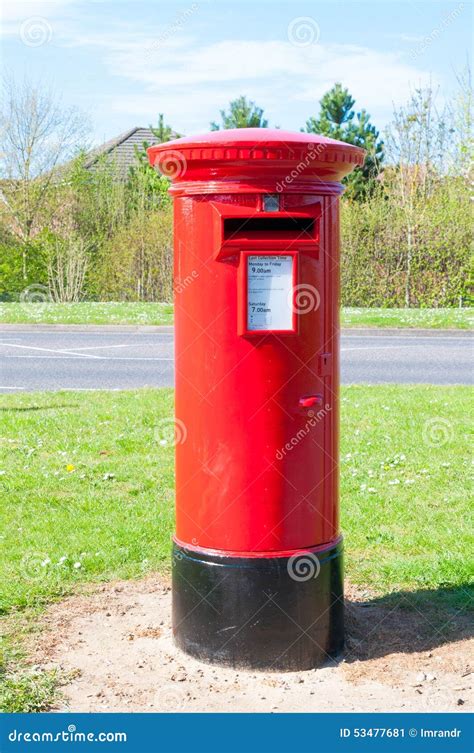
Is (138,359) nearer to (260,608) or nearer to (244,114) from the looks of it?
(260,608)

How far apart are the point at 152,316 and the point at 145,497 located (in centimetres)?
1234

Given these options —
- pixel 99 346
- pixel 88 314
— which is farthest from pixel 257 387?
pixel 88 314

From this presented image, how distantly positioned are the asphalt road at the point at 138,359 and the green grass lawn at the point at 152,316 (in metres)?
0.49

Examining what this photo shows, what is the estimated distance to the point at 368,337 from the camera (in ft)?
52.0

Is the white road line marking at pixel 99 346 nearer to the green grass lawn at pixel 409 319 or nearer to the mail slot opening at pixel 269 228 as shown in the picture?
the green grass lawn at pixel 409 319

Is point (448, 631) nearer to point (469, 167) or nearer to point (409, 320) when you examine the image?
point (409, 320)

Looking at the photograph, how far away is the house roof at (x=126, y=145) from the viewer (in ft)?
110

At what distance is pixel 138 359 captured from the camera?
12.6m

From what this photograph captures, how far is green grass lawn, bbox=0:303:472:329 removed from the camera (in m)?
17.0

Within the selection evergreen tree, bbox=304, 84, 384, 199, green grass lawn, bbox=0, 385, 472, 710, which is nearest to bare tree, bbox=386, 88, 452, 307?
evergreen tree, bbox=304, 84, 384, 199

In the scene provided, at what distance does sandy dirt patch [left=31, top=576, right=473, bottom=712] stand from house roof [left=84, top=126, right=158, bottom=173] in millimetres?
28144
